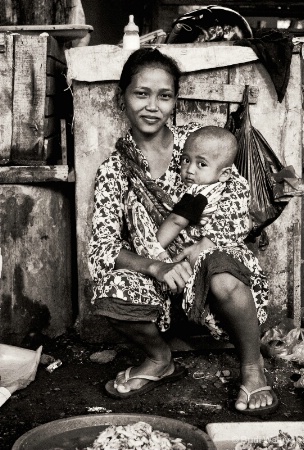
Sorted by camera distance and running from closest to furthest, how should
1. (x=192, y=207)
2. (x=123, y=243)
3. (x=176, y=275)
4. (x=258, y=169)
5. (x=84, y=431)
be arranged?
(x=84, y=431) → (x=176, y=275) → (x=192, y=207) → (x=123, y=243) → (x=258, y=169)

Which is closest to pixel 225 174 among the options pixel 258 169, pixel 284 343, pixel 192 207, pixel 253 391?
pixel 192 207

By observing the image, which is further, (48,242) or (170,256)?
(48,242)

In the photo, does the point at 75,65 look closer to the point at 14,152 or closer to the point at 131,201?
the point at 14,152

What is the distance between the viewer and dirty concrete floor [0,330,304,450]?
129 inches

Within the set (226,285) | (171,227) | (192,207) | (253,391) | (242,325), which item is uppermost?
(192,207)

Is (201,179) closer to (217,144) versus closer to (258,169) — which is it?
(217,144)

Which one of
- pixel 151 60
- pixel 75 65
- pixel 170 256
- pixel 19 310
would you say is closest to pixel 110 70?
pixel 75 65

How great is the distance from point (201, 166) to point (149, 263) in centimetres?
57

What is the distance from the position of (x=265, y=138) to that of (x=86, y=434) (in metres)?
2.28

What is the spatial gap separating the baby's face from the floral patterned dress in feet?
0.56

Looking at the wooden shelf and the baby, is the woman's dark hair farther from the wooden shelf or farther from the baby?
the wooden shelf

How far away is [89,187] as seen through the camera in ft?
13.8

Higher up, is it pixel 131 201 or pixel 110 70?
pixel 110 70

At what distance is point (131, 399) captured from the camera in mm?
3471
